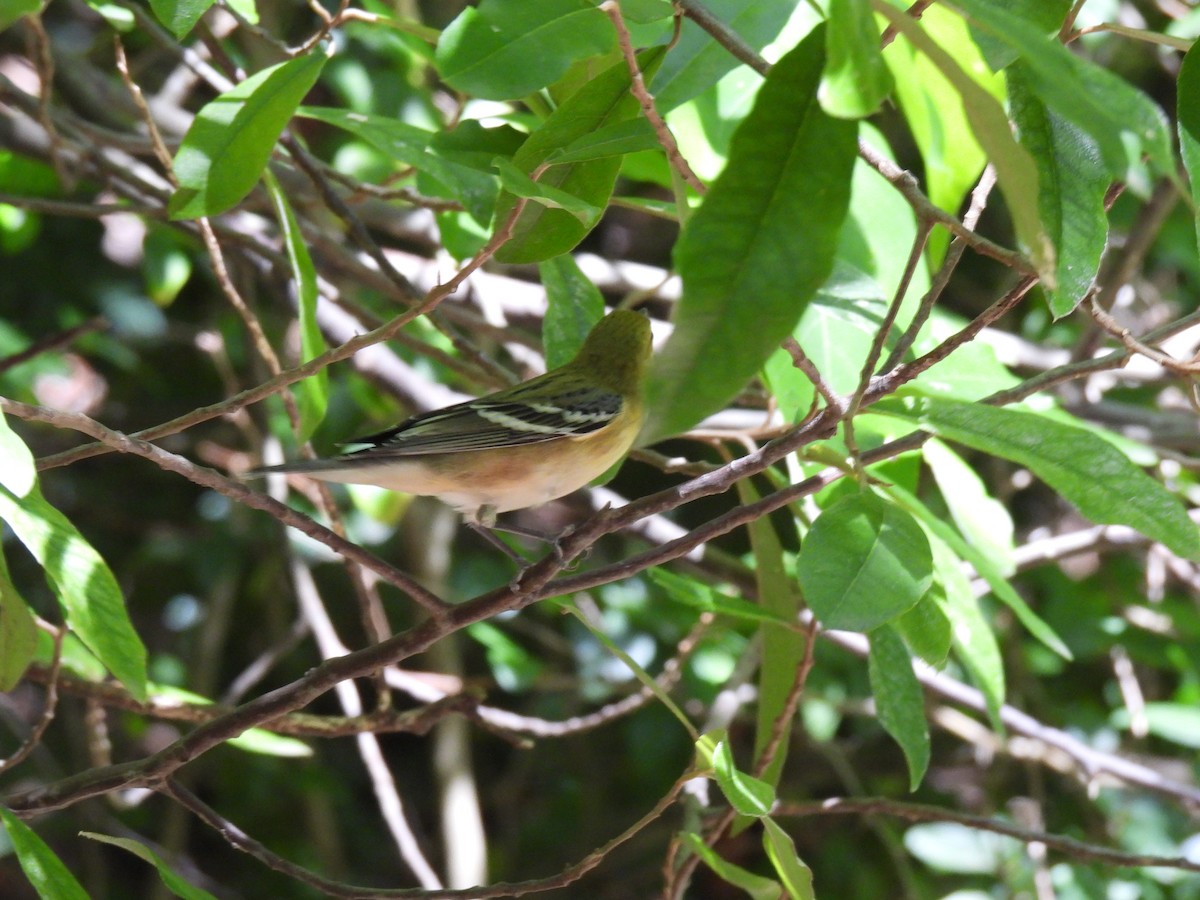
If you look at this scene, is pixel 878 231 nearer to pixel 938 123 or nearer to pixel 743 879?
pixel 938 123

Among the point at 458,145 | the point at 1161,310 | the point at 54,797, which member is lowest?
the point at 1161,310

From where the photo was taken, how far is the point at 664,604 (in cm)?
455

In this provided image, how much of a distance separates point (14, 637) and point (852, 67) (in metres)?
1.36

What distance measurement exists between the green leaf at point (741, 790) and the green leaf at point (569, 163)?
71cm

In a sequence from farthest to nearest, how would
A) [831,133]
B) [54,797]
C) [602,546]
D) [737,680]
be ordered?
[602,546]
[737,680]
[54,797]
[831,133]

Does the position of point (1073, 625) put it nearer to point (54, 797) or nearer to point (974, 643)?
point (974, 643)

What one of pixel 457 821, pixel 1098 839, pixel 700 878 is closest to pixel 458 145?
pixel 457 821

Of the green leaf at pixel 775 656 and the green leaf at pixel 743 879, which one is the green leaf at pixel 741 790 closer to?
the green leaf at pixel 743 879

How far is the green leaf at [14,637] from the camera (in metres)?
1.71

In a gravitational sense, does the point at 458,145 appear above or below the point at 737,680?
above

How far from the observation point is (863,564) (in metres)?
1.44

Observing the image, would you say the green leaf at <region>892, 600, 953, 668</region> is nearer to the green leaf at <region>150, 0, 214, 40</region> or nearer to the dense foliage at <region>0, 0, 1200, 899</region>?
the dense foliage at <region>0, 0, 1200, 899</region>

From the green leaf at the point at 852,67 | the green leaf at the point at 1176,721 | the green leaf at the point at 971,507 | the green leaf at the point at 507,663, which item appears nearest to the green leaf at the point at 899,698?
the green leaf at the point at 971,507

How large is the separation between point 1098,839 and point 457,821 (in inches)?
85.2
